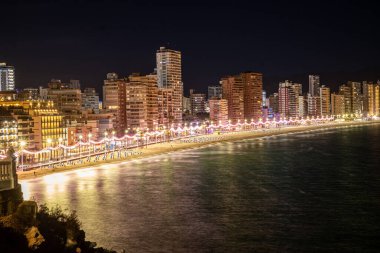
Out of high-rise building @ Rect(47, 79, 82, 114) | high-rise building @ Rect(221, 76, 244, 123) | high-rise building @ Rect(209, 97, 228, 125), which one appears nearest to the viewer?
high-rise building @ Rect(47, 79, 82, 114)

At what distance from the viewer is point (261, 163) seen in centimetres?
5547

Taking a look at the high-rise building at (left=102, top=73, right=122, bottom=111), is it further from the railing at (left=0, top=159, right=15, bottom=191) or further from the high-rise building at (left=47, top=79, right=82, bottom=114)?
the railing at (left=0, top=159, right=15, bottom=191)

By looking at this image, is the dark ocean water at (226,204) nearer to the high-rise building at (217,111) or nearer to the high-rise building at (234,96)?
the high-rise building at (217,111)

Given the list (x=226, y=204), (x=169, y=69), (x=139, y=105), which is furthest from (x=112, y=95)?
(x=226, y=204)

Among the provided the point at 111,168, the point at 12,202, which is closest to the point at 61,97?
the point at 111,168

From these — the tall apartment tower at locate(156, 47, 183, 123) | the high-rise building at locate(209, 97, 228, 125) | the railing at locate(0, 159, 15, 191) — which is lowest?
the railing at locate(0, 159, 15, 191)

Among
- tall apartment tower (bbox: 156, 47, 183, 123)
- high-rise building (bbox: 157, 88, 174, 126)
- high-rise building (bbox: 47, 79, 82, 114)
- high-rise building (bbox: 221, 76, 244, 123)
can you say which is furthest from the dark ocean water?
high-rise building (bbox: 221, 76, 244, 123)

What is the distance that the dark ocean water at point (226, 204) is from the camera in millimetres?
24094

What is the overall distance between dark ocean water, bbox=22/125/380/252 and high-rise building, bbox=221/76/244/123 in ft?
377

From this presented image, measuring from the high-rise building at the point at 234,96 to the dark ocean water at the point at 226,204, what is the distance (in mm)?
114830

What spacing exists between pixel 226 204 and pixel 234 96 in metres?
144

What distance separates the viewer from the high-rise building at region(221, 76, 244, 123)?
17150cm

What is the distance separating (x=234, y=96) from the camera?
175 metres

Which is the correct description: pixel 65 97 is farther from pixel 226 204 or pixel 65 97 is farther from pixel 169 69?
pixel 226 204
